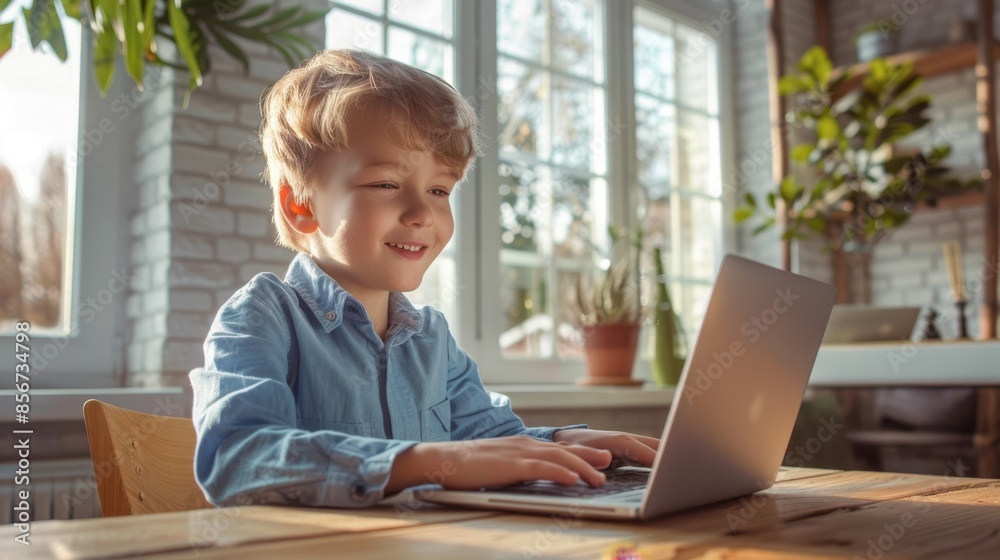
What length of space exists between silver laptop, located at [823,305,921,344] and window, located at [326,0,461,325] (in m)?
1.30

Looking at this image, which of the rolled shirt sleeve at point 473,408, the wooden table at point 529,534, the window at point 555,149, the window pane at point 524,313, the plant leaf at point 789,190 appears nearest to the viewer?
the wooden table at point 529,534

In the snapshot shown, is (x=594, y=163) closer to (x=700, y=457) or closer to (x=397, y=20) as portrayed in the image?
(x=397, y=20)

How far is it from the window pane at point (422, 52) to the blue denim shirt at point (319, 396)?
6.48 ft

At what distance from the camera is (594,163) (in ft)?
12.4

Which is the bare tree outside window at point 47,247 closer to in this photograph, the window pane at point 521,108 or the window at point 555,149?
the window at point 555,149

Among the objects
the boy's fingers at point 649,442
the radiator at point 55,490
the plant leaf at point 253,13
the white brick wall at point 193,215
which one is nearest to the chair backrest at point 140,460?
the boy's fingers at point 649,442

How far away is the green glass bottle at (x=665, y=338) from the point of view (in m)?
3.22

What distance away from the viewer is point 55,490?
2.00 m

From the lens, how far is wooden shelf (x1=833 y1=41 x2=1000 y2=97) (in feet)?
12.5

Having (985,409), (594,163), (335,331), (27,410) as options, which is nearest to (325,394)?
(335,331)

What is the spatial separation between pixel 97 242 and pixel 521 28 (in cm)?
186

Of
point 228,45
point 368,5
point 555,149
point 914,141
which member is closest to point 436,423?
point 228,45

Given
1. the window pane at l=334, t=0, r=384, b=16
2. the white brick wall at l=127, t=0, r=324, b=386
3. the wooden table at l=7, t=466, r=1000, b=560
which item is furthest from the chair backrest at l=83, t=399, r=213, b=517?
the window pane at l=334, t=0, r=384, b=16

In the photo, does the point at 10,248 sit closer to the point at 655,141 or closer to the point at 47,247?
the point at 47,247
